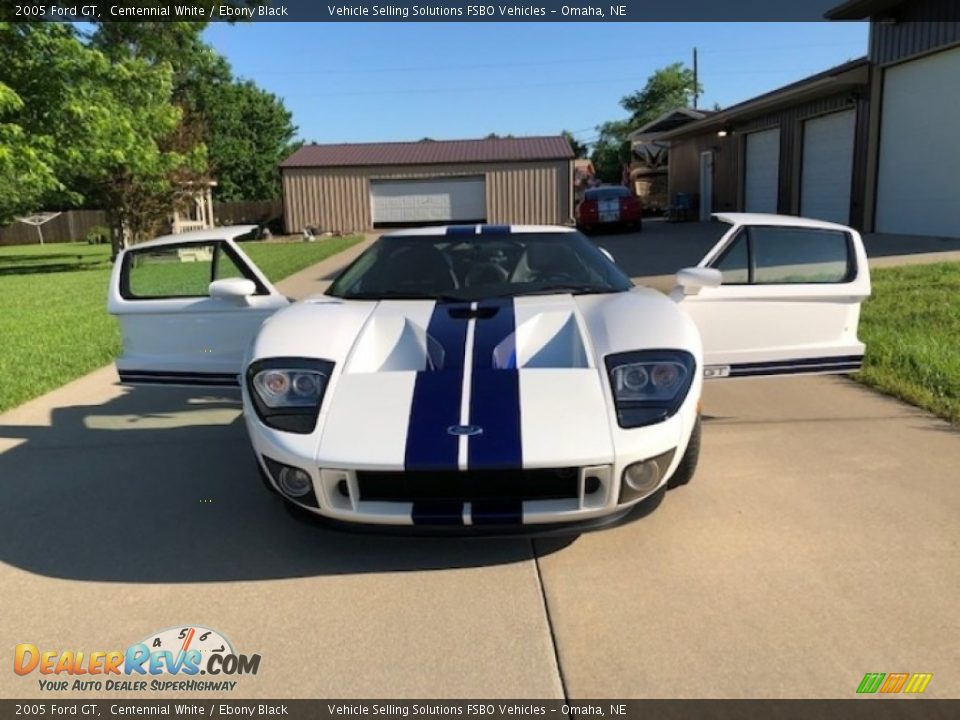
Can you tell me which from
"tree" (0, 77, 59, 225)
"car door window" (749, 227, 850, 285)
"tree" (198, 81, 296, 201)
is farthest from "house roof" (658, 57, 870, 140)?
"tree" (198, 81, 296, 201)

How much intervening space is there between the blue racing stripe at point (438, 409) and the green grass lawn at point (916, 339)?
3.26 m

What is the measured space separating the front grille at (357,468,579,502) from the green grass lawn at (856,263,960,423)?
3.15 meters

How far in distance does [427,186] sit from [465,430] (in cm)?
3070

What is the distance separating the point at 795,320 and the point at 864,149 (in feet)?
46.2

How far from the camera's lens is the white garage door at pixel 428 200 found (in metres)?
32.2

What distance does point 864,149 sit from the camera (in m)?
15.9

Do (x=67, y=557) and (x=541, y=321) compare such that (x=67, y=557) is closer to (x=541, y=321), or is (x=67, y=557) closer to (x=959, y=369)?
(x=541, y=321)

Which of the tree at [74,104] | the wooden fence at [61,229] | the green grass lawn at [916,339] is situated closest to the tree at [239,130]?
the wooden fence at [61,229]

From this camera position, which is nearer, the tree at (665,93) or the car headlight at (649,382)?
the car headlight at (649,382)

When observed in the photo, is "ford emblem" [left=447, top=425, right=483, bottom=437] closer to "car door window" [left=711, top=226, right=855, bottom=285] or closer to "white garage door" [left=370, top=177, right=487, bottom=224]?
"car door window" [left=711, top=226, right=855, bottom=285]

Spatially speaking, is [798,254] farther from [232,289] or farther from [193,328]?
[193,328]

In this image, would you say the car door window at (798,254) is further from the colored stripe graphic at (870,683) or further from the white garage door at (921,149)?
the white garage door at (921,149)

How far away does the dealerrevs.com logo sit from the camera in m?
2.30

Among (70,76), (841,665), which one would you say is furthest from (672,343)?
(70,76)
